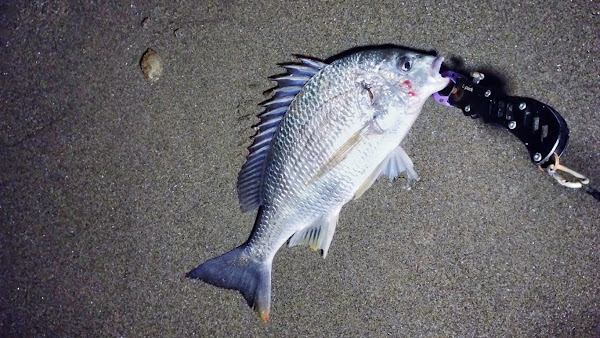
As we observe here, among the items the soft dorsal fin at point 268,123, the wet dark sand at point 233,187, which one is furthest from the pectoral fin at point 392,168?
the soft dorsal fin at point 268,123

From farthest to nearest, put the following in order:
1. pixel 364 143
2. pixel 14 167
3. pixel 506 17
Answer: pixel 14 167 → pixel 506 17 → pixel 364 143

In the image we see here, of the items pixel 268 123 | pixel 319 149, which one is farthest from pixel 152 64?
pixel 319 149

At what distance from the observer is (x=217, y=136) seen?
191 cm

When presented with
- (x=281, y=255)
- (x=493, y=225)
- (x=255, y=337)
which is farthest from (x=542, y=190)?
(x=255, y=337)

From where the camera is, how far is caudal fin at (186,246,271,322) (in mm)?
1767

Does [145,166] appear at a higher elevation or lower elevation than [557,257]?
lower

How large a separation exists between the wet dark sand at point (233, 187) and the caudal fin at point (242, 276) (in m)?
0.14

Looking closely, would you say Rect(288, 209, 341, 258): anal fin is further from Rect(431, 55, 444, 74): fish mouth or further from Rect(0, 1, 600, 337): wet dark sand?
Rect(431, 55, 444, 74): fish mouth

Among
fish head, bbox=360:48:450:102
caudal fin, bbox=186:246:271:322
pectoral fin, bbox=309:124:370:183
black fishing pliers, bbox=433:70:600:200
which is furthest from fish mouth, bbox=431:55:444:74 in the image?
caudal fin, bbox=186:246:271:322

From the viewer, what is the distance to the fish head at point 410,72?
1.50 m

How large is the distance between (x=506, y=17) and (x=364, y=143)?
849 millimetres

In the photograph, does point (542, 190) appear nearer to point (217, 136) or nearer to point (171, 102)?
point (217, 136)

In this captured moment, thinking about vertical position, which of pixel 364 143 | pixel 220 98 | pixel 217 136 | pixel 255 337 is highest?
pixel 364 143

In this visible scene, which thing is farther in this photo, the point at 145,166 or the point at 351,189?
the point at 145,166
